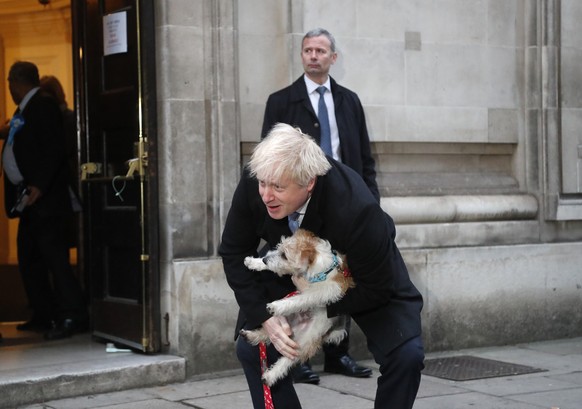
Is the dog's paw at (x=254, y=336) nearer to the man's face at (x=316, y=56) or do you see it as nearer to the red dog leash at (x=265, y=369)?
the red dog leash at (x=265, y=369)

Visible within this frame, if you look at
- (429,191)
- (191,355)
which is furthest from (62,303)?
(429,191)

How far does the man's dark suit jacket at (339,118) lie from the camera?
22.7ft

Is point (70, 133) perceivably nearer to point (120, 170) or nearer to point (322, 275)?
point (120, 170)

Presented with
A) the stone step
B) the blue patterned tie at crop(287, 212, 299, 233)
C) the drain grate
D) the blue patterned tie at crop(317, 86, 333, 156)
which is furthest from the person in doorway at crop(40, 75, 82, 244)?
the blue patterned tie at crop(287, 212, 299, 233)

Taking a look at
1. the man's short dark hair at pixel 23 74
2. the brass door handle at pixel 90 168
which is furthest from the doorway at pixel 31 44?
the brass door handle at pixel 90 168

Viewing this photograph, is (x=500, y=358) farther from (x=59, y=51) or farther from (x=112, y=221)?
(x=59, y=51)

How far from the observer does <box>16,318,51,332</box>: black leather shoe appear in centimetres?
858

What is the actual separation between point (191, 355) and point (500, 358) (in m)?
2.30

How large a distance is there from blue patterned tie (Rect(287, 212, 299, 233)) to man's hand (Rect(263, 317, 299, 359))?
1.18ft

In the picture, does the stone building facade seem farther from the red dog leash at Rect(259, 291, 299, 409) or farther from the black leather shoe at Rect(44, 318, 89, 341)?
the red dog leash at Rect(259, 291, 299, 409)

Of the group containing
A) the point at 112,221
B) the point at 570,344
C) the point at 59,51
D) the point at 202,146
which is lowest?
the point at 570,344

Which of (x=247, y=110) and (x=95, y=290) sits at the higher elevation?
(x=247, y=110)

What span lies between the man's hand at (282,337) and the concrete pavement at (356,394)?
2.07m

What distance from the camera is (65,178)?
8.28 metres
